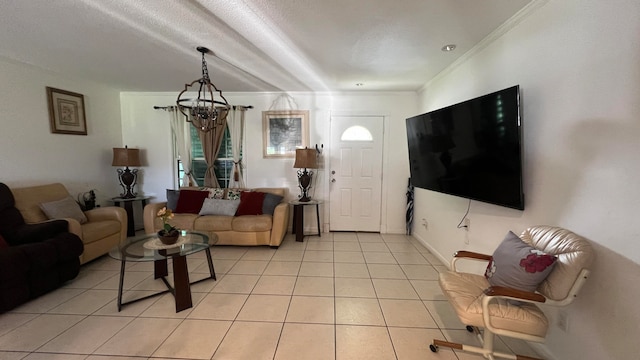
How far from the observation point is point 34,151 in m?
3.12

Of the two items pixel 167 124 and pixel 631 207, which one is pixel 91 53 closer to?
pixel 167 124

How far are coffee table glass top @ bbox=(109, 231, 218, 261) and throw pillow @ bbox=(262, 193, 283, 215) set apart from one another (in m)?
1.26

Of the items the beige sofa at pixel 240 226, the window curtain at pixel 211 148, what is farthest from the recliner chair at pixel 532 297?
the window curtain at pixel 211 148

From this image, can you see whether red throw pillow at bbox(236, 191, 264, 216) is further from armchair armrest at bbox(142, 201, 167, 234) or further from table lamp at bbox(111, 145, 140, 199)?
table lamp at bbox(111, 145, 140, 199)

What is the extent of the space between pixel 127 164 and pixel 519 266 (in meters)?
4.96

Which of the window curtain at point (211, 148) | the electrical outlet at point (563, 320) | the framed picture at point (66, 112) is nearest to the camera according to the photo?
the electrical outlet at point (563, 320)

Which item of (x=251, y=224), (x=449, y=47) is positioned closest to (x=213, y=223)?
(x=251, y=224)

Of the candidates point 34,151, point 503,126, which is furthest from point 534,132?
point 34,151

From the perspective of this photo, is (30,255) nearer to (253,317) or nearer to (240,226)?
(240,226)

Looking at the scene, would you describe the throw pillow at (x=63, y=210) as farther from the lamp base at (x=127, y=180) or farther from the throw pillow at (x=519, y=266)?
the throw pillow at (x=519, y=266)

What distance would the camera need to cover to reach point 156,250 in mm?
2164

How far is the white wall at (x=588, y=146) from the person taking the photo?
122cm

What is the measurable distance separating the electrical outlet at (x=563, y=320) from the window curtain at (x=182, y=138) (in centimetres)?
471

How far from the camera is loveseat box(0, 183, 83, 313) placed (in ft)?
6.78
